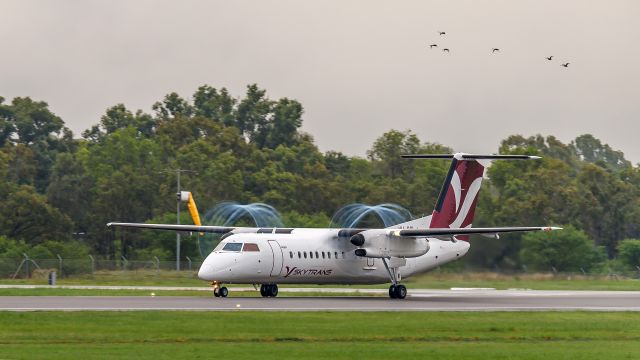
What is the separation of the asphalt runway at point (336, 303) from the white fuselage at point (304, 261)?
1.06m

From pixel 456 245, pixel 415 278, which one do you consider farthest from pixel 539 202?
pixel 456 245

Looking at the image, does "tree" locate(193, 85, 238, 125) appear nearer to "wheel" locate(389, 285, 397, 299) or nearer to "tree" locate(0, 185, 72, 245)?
"tree" locate(0, 185, 72, 245)

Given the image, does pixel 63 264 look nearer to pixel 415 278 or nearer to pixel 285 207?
pixel 415 278

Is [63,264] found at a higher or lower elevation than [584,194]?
lower

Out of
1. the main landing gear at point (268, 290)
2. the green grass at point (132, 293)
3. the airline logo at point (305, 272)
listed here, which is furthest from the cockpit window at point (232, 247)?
the main landing gear at point (268, 290)

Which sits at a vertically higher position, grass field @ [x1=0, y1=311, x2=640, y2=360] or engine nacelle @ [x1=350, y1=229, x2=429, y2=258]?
engine nacelle @ [x1=350, y1=229, x2=429, y2=258]

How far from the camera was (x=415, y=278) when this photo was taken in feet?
210

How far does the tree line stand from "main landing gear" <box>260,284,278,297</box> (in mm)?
14939

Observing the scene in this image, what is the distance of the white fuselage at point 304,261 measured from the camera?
50281 mm

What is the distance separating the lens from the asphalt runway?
140ft

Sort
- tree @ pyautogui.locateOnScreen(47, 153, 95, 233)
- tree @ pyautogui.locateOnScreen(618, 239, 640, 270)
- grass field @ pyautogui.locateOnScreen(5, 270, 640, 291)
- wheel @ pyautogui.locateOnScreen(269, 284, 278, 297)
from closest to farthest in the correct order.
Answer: wheel @ pyautogui.locateOnScreen(269, 284, 278, 297) → grass field @ pyautogui.locateOnScreen(5, 270, 640, 291) → tree @ pyautogui.locateOnScreen(618, 239, 640, 270) → tree @ pyautogui.locateOnScreen(47, 153, 95, 233)

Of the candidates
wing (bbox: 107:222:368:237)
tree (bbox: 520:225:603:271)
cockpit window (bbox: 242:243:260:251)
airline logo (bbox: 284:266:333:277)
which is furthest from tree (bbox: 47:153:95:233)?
cockpit window (bbox: 242:243:260:251)

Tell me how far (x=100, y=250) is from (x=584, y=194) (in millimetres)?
44128

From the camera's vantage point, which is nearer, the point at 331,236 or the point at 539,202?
the point at 331,236
